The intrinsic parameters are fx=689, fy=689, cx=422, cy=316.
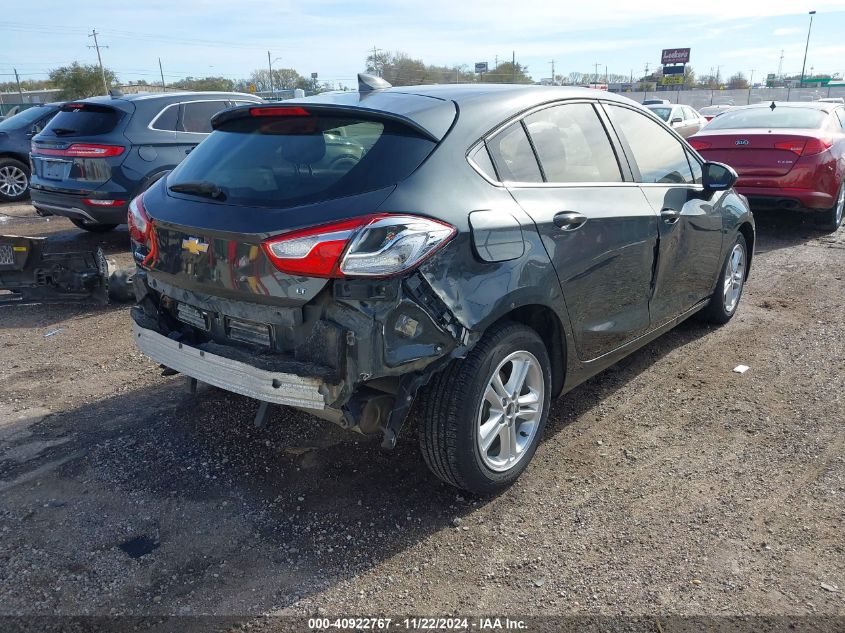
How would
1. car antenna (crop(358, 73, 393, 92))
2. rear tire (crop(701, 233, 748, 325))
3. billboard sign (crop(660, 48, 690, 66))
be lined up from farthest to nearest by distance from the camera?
billboard sign (crop(660, 48, 690, 66))
rear tire (crop(701, 233, 748, 325))
car antenna (crop(358, 73, 393, 92))

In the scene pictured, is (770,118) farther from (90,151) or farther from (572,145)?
(90,151)

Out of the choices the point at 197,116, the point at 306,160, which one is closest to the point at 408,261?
the point at 306,160

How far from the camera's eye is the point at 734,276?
5.52 metres

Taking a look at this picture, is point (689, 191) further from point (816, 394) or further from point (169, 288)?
point (169, 288)

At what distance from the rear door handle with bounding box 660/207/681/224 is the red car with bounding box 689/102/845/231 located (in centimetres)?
474

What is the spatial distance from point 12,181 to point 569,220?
40.8 feet

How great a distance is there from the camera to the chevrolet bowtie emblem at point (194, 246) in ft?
9.48

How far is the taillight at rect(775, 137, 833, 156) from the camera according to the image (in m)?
8.12

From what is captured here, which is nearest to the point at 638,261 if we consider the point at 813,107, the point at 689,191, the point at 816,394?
the point at 689,191

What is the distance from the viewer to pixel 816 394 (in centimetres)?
426

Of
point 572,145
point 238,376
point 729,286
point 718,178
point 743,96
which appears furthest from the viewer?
point 743,96

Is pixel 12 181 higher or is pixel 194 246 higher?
pixel 194 246

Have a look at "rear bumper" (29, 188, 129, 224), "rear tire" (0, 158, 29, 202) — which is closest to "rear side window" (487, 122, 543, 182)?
"rear bumper" (29, 188, 129, 224)

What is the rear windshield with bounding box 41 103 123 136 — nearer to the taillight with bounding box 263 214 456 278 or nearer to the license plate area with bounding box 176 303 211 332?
the license plate area with bounding box 176 303 211 332
